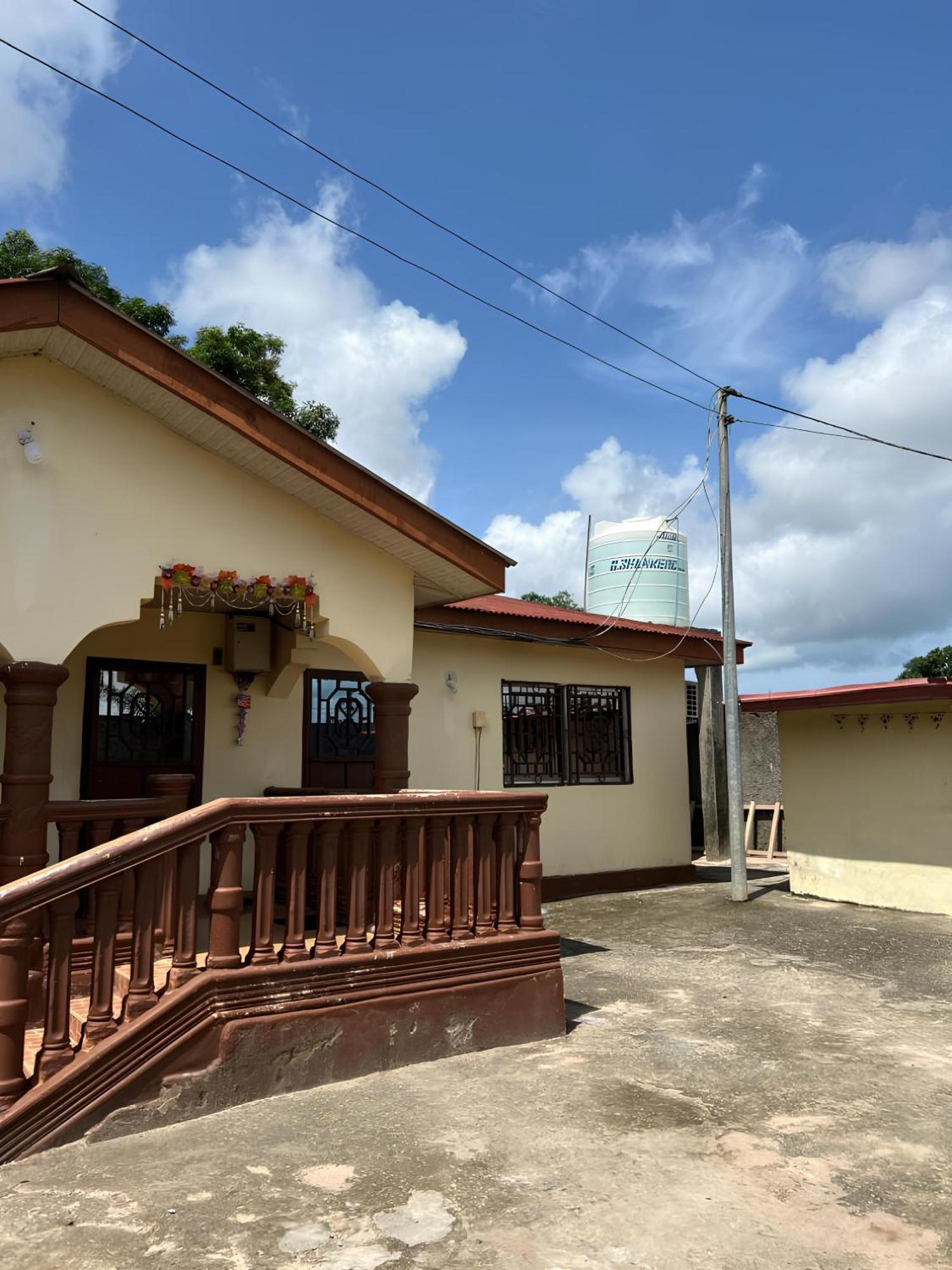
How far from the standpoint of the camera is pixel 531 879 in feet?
17.6

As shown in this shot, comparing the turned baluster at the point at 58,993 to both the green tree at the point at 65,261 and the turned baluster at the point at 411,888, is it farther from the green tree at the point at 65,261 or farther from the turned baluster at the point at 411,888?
the green tree at the point at 65,261

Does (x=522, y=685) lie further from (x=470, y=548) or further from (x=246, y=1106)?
(x=246, y=1106)

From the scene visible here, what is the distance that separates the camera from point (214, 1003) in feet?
13.5

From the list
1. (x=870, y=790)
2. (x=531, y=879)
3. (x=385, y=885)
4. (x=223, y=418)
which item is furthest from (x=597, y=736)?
(x=223, y=418)

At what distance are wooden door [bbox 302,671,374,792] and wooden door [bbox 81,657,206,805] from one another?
1071 mm

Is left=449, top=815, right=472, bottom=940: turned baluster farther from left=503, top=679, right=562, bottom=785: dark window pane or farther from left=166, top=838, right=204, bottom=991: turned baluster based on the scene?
left=503, top=679, right=562, bottom=785: dark window pane

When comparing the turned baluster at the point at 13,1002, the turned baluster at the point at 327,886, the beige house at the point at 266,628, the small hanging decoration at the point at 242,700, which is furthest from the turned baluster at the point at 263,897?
the small hanging decoration at the point at 242,700

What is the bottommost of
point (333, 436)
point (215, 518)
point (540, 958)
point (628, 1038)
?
point (628, 1038)

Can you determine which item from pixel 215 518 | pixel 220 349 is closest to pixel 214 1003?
pixel 215 518

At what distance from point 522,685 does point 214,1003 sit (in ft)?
21.8

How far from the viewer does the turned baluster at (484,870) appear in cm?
514

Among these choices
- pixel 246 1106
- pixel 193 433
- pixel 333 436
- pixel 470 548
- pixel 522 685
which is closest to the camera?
pixel 246 1106

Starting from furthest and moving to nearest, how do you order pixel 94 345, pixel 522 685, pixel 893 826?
1. pixel 522 685
2. pixel 893 826
3. pixel 94 345

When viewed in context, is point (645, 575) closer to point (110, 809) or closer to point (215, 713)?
point (215, 713)
